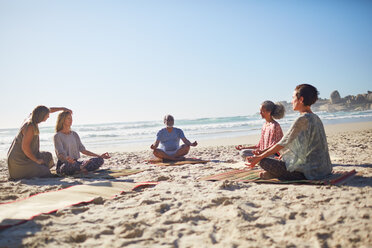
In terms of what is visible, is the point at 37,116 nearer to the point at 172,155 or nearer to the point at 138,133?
the point at 172,155

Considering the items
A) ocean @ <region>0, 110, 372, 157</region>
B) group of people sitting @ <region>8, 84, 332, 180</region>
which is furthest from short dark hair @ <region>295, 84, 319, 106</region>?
ocean @ <region>0, 110, 372, 157</region>

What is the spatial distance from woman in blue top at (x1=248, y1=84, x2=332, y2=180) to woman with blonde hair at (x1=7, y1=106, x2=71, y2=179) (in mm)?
3731

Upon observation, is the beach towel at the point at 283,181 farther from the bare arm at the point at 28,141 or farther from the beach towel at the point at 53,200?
the bare arm at the point at 28,141

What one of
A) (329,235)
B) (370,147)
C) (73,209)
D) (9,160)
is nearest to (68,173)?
(9,160)

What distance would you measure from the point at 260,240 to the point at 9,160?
4.73 m

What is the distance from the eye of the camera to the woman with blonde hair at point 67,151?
531 centimetres

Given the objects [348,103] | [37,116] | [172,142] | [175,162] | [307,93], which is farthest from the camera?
[348,103]

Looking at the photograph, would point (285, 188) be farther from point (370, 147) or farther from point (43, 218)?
point (370, 147)

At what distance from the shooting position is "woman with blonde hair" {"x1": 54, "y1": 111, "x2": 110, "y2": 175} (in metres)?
5.31

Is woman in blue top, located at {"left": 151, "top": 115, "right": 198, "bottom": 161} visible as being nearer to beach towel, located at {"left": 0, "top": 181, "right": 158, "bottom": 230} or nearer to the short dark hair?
beach towel, located at {"left": 0, "top": 181, "right": 158, "bottom": 230}

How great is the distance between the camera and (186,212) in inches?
107

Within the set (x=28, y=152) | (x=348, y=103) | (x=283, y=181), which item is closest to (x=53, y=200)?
(x=28, y=152)

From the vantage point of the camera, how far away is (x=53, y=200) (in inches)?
129

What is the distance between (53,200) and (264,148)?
3.65 meters
